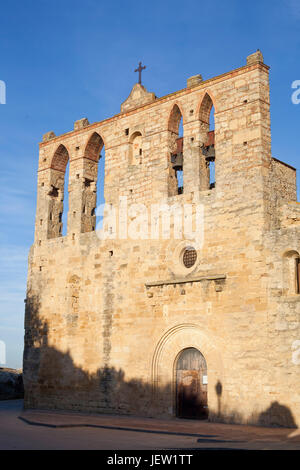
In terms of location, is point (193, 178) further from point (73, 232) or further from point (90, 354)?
point (90, 354)

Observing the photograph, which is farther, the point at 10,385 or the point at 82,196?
the point at 10,385

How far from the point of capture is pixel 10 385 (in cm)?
2350

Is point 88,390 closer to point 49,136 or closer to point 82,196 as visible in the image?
point 82,196

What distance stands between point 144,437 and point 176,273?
553 cm

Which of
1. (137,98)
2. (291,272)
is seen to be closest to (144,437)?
(291,272)

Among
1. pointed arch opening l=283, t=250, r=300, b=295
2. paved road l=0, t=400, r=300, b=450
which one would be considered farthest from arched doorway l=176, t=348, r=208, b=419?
pointed arch opening l=283, t=250, r=300, b=295

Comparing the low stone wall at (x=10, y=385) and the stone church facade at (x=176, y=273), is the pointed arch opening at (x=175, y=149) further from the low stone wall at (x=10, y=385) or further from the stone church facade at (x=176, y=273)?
the low stone wall at (x=10, y=385)

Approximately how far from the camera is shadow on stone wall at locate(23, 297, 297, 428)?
42.7ft

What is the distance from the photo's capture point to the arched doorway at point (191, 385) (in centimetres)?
1404

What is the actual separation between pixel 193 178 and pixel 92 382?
6812 mm

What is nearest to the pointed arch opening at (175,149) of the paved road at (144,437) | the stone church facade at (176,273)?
the stone church facade at (176,273)

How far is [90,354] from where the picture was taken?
16750 millimetres

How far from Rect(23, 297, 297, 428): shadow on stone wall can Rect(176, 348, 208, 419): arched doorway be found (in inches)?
12.2
